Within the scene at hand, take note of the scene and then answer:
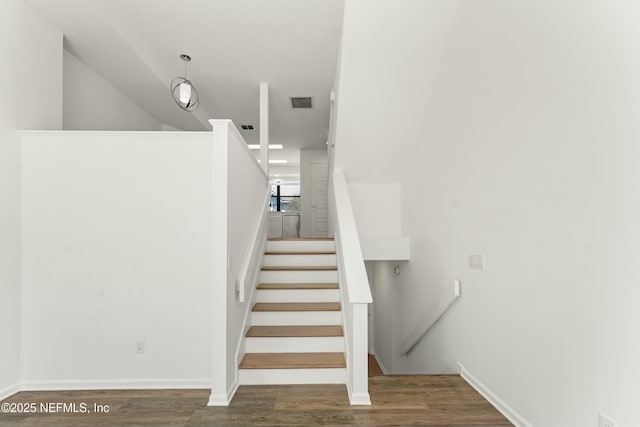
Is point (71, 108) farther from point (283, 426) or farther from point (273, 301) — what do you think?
point (283, 426)

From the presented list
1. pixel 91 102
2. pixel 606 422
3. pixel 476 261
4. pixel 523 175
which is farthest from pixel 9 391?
pixel 523 175

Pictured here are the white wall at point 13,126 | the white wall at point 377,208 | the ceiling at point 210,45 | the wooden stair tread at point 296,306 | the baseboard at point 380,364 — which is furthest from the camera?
the baseboard at point 380,364

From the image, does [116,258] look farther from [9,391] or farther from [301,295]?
[301,295]

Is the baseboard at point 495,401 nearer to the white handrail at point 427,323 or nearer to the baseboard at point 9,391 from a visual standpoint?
the white handrail at point 427,323

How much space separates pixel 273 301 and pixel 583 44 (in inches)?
123

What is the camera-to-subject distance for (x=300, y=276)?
154 inches

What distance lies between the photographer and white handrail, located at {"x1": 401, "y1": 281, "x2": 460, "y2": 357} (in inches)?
123

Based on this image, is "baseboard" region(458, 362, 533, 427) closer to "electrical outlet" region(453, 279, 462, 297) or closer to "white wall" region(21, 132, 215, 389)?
"electrical outlet" region(453, 279, 462, 297)

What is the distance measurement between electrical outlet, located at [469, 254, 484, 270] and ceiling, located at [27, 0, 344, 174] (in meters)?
2.52

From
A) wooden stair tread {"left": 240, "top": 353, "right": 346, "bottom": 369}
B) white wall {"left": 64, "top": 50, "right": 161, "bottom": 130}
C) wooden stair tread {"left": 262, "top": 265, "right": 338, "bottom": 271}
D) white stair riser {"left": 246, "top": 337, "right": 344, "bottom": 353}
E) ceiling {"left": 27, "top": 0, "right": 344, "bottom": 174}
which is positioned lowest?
wooden stair tread {"left": 240, "top": 353, "right": 346, "bottom": 369}

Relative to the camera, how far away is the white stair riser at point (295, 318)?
3361 millimetres

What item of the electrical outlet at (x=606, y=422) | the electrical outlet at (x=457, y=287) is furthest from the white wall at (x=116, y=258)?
the electrical outlet at (x=606, y=422)

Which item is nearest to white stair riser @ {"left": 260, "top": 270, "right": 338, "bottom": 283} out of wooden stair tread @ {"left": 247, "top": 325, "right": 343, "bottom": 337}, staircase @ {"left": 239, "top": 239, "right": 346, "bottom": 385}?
staircase @ {"left": 239, "top": 239, "right": 346, "bottom": 385}

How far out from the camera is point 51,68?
3338 mm
